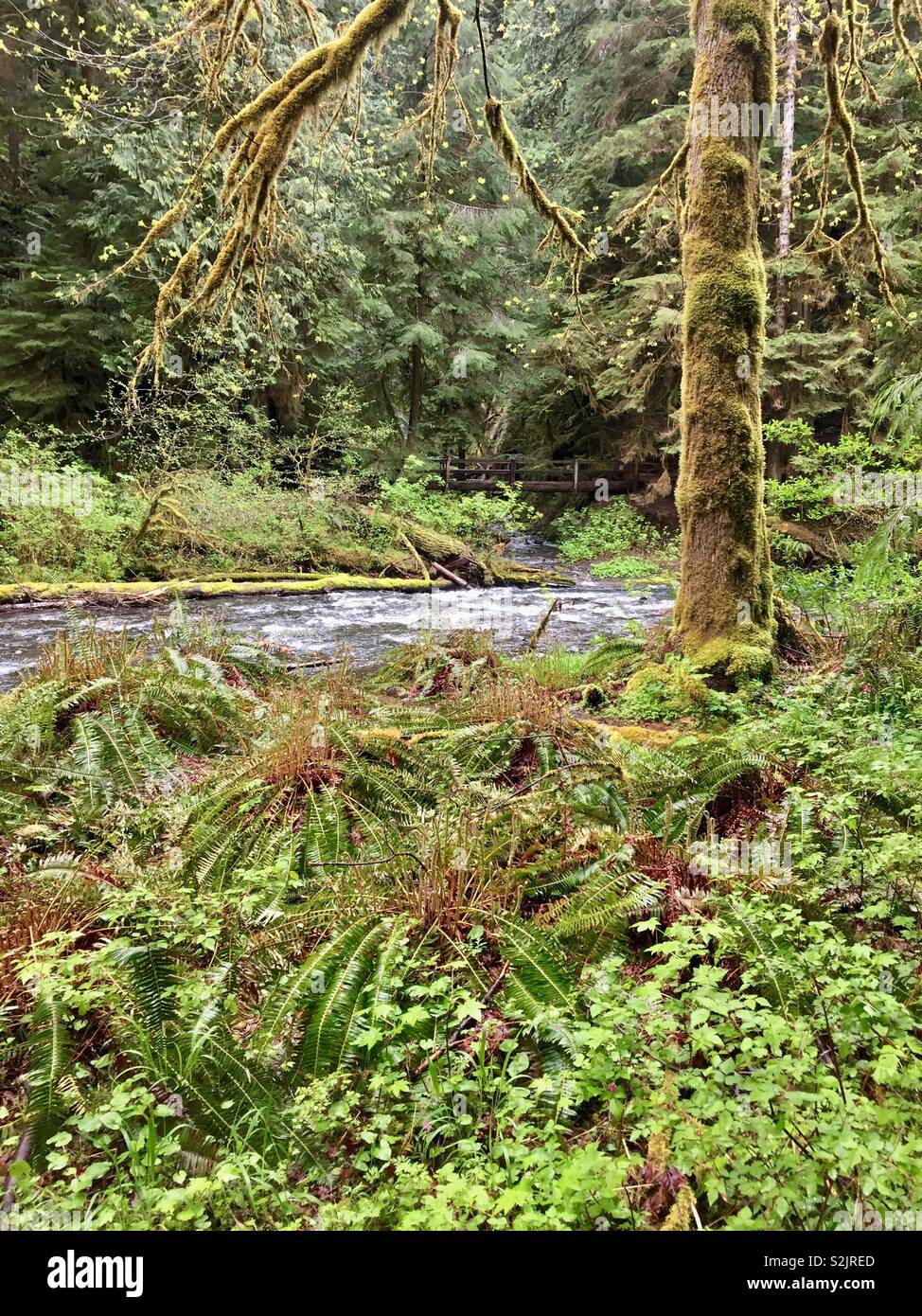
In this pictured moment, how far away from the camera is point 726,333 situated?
5.40 m

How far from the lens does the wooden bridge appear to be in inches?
835

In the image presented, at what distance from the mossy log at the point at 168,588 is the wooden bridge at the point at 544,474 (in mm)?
8255

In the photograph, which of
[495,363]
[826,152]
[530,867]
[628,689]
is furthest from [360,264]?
[530,867]

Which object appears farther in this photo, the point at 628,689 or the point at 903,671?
the point at 628,689

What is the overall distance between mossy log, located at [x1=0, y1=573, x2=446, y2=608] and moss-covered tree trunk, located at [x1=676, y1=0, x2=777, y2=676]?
6611 millimetres

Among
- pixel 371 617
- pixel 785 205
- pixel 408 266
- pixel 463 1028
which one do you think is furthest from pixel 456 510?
pixel 463 1028

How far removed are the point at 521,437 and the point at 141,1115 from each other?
2413cm

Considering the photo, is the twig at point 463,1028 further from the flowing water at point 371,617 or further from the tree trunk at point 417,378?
the tree trunk at point 417,378

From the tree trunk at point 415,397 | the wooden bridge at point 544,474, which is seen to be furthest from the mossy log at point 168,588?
the tree trunk at point 415,397

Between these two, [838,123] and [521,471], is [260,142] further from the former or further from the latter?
[521,471]

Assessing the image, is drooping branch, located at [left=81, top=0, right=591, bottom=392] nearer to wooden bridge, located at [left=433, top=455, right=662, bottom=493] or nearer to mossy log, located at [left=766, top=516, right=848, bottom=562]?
mossy log, located at [left=766, top=516, right=848, bottom=562]
